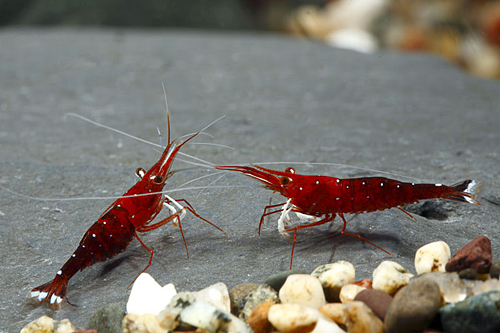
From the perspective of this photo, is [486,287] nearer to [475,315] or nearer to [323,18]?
[475,315]

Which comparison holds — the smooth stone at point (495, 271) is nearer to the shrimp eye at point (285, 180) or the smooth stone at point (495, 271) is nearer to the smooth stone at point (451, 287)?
the smooth stone at point (451, 287)

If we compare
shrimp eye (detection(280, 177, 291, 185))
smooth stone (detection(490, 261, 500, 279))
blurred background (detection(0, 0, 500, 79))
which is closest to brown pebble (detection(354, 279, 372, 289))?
smooth stone (detection(490, 261, 500, 279))

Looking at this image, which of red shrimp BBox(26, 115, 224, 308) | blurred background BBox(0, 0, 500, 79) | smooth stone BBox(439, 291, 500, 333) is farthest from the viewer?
blurred background BBox(0, 0, 500, 79)

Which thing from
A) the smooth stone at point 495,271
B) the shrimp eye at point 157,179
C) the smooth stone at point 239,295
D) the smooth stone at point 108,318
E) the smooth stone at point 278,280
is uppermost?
the smooth stone at point 495,271

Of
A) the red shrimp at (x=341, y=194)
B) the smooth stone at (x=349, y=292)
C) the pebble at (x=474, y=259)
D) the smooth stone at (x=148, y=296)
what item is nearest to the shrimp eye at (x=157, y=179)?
the red shrimp at (x=341, y=194)

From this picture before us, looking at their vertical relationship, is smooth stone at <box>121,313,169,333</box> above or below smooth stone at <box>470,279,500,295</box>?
below

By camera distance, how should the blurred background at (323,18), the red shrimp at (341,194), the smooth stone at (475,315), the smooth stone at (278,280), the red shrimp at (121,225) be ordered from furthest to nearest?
the blurred background at (323,18), the red shrimp at (341,194), the red shrimp at (121,225), the smooth stone at (278,280), the smooth stone at (475,315)

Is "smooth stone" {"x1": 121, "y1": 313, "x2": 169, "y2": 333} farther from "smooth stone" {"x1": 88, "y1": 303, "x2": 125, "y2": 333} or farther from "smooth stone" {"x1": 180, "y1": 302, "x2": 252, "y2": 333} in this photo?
"smooth stone" {"x1": 180, "y1": 302, "x2": 252, "y2": 333}

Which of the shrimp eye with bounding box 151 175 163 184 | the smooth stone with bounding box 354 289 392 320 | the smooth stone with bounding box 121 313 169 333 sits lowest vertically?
the smooth stone with bounding box 121 313 169 333
